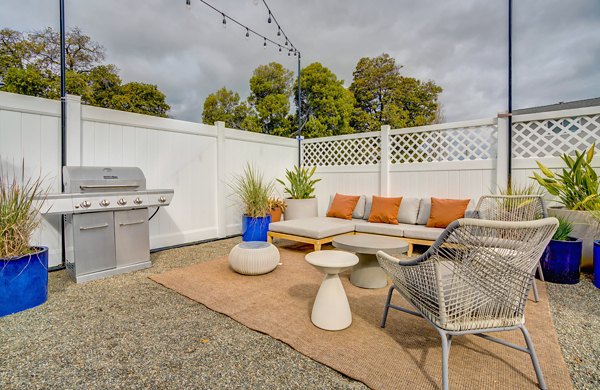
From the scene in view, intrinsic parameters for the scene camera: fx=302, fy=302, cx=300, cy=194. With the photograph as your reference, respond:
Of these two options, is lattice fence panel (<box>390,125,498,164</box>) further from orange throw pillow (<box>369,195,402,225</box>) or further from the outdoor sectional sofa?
orange throw pillow (<box>369,195,402,225</box>)

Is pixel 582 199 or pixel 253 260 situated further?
pixel 582 199

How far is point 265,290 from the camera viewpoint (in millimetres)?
2986

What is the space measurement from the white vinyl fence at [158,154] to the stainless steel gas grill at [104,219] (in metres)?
0.49

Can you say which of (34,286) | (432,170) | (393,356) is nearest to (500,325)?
(393,356)

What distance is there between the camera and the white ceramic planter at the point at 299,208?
18.9ft

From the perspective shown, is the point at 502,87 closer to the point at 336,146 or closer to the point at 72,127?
the point at 336,146

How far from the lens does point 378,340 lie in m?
2.03

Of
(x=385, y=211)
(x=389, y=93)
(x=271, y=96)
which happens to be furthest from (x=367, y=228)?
(x=389, y=93)

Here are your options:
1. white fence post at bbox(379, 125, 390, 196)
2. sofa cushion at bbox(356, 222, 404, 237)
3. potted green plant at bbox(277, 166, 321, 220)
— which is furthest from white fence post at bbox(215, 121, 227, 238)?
white fence post at bbox(379, 125, 390, 196)

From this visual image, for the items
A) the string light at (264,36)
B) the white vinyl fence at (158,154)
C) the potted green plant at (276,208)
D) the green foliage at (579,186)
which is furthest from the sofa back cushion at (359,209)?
the string light at (264,36)

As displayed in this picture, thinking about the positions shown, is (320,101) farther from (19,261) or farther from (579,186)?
(19,261)

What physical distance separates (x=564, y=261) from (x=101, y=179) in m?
5.19

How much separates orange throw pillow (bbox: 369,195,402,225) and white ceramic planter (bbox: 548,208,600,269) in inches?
73.8

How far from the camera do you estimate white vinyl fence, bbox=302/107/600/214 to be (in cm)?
411
